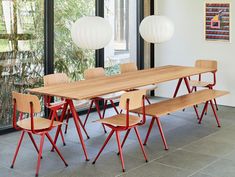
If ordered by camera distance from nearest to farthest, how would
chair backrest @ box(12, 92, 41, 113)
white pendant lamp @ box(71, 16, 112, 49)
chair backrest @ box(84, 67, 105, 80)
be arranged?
chair backrest @ box(12, 92, 41, 113) → white pendant lamp @ box(71, 16, 112, 49) → chair backrest @ box(84, 67, 105, 80)

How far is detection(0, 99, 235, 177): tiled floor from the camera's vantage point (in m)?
4.36

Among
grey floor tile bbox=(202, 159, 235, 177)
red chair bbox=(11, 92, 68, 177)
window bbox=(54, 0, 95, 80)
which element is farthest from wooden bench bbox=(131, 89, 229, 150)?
window bbox=(54, 0, 95, 80)

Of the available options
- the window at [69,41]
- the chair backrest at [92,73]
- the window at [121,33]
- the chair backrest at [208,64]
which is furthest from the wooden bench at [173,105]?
the window at [121,33]

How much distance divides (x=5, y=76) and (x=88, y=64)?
5.44 feet

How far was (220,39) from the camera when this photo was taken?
734 centimetres

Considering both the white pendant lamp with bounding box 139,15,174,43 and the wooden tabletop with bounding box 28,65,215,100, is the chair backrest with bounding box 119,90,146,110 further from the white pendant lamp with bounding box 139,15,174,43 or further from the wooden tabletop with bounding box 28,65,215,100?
the white pendant lamp with bounding box 139,15,174,43

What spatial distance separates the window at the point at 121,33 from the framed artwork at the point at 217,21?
1.37 m

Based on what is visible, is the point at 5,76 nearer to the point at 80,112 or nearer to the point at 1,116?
the point at 1,116

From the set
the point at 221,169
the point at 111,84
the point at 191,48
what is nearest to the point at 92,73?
the point at 111,84

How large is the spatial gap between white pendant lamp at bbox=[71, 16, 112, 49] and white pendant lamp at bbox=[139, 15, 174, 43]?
3.09 feet

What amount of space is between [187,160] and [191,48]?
343cm

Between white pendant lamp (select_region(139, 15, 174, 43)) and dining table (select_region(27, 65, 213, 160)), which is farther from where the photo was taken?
white pendant lamp (select_region(139, 15, 174, 43))

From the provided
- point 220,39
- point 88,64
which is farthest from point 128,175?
point 220,39

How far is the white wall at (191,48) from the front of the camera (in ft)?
24.0
